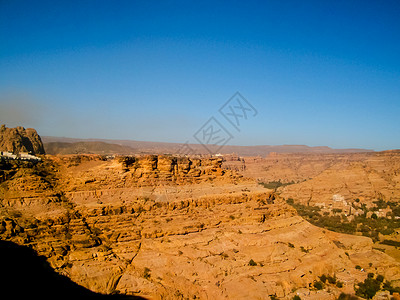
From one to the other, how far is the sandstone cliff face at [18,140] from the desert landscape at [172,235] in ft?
80.8

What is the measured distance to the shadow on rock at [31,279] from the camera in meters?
10.2

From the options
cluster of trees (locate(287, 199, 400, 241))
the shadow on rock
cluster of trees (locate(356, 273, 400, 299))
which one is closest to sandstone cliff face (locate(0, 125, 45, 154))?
the shadow on rock

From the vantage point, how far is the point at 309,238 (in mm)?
17828

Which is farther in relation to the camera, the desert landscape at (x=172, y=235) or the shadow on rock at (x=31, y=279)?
the desert landscape at (x=172, y=235)

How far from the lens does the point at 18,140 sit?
129 ft

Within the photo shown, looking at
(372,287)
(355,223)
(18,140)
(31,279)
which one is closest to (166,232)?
(31,279)

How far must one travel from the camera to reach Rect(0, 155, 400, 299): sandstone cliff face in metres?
12.2

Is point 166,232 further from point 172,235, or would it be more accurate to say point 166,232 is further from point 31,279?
point 31,279

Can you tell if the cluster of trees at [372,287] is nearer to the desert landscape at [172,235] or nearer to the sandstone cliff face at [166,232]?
the desert landscape at [172,235]

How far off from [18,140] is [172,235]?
35.8m

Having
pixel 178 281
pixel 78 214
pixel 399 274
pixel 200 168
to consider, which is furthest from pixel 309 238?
pixel 78 214

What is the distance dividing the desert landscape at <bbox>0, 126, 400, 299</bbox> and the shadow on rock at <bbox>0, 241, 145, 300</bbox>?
10.5 inches

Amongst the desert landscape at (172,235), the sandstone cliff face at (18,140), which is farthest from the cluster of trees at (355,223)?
the sandstone cliff face at (18,140)

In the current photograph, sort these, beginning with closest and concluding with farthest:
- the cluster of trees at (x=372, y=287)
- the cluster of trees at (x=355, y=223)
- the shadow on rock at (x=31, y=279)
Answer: the shadow on rock at (x=31, y=279) → the cluster of trees at (x=372, y=287) → the cluster of trees at (x=355, y=223)
